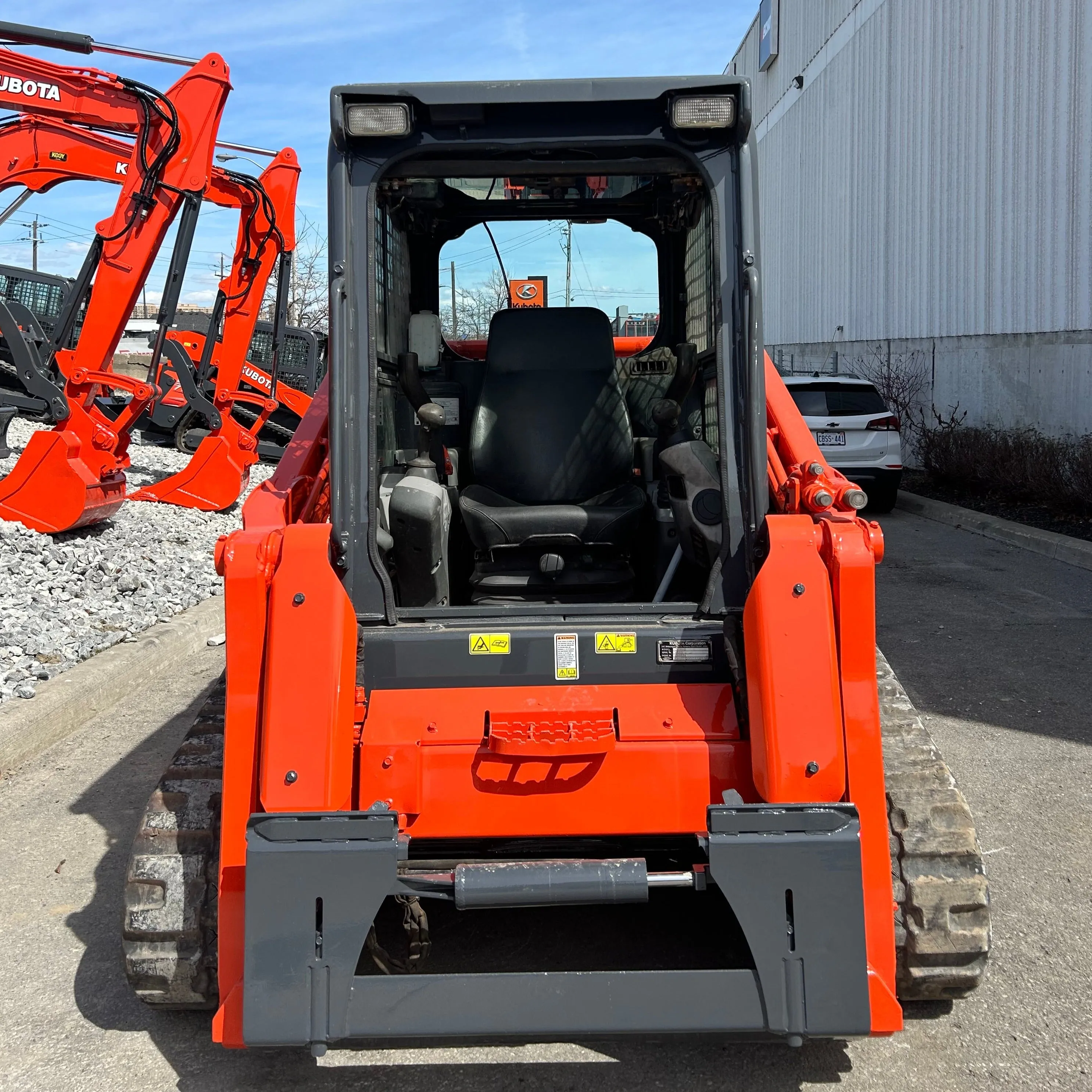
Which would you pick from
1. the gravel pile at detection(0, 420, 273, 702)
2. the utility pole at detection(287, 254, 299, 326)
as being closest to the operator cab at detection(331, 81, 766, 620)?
the gravel pile at detection(0, 420, 273, 702)

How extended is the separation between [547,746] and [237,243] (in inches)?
464

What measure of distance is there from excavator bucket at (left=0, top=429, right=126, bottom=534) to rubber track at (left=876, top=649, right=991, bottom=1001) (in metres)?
8.18

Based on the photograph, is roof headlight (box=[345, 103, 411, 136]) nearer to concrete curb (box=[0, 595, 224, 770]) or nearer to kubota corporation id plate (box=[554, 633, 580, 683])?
kubota corporation id plate (box=[554, 633, 580, 683])

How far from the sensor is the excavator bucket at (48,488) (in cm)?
972

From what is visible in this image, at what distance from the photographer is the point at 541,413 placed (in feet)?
15.4

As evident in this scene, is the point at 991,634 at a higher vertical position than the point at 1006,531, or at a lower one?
lower

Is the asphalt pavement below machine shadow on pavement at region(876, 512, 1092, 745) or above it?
below

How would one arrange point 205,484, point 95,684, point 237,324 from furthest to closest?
point 237,324 < point 205,484 < point 95,684

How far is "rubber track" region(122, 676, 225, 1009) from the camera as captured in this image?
3.25 metres

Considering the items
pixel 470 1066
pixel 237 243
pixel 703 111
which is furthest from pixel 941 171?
pixel 470 1066

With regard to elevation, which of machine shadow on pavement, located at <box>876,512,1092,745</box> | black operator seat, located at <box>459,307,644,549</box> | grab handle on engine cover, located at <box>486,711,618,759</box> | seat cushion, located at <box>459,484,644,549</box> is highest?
black operator seat, located at <box>459,307,644,549</box>

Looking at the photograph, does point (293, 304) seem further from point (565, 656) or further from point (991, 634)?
point (565, 656)

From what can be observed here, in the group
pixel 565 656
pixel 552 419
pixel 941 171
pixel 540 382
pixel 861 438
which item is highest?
pixel 941 171

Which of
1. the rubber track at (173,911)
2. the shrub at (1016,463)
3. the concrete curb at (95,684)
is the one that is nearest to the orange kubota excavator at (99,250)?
the concrete curb at (95,684)
